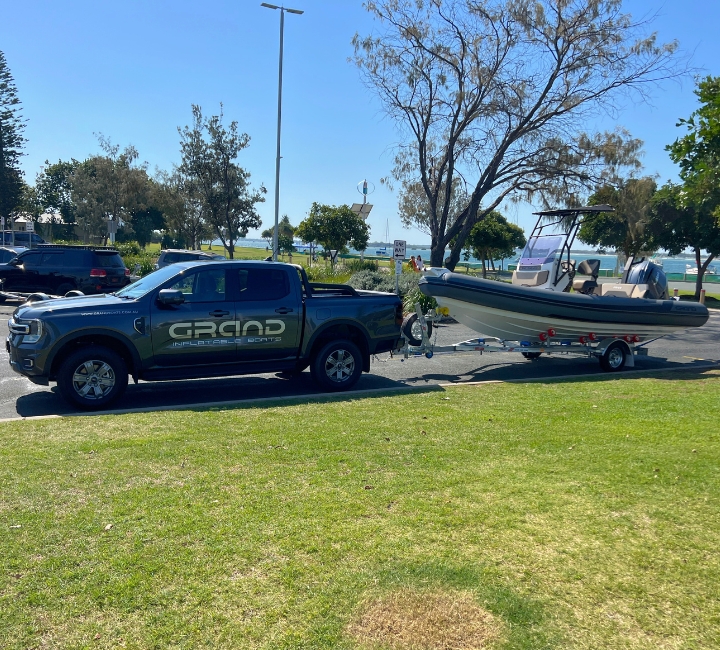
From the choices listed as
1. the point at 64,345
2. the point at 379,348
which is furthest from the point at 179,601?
the point at 379,348

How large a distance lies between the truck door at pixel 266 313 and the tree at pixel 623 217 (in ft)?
24.0

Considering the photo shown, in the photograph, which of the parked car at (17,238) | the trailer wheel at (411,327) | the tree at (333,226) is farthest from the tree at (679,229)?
the parked car at (17,238)

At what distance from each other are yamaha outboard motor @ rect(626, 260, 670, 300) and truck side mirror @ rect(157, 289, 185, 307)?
27.7ft

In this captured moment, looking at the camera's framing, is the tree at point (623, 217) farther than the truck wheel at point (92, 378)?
Yes

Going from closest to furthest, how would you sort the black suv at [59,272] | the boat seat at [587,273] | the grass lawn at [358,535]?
1. the grass lawn at [358,535]
2. the boat seat at [587,273]
3. the black suv at [59,272]

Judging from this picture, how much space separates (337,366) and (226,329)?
165 cm

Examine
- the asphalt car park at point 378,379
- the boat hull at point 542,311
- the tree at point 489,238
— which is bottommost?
the asphalt car park at point 378,379

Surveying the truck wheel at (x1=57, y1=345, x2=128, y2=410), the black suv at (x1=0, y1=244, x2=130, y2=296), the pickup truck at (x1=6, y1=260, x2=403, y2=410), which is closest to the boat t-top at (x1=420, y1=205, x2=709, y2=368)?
the pickup truck at (x1=6, y1=260, x2=403, y2=410)

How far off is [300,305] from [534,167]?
16404 millimetres

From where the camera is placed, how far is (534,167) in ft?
76.7

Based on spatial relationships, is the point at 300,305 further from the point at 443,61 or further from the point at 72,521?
A: the point at 443,61

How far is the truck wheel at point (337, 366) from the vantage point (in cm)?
938

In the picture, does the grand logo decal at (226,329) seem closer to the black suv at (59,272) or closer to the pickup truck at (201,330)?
the pickup truck at (201,330)

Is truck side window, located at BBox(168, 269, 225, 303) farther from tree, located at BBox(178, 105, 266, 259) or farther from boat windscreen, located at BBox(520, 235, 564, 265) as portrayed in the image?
tree, located at BBox(178, 105, 266, 259)
